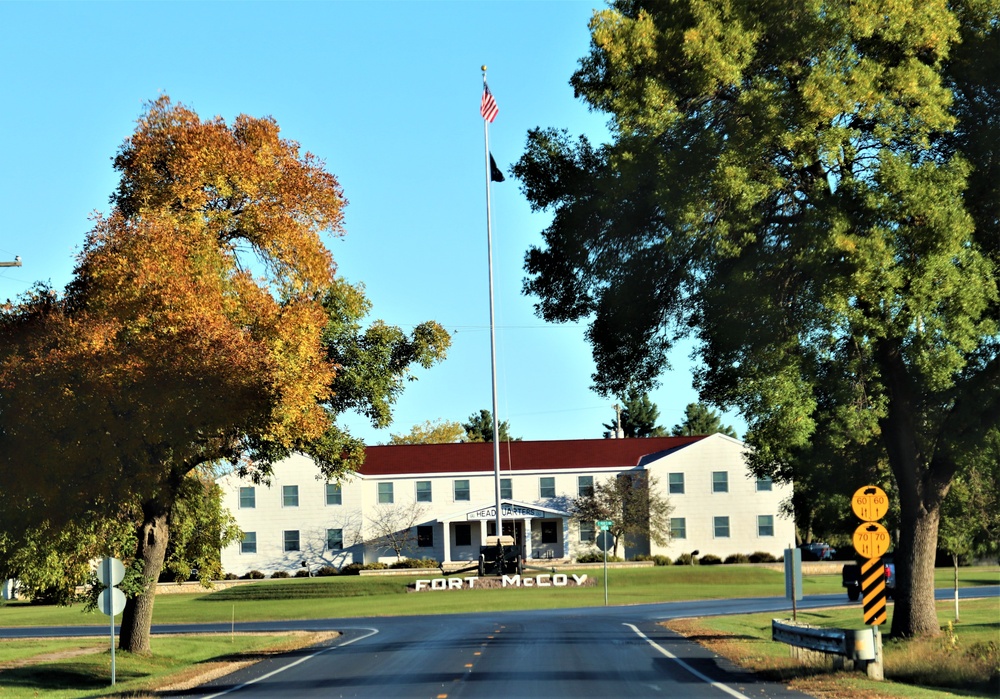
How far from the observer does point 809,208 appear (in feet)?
67.9

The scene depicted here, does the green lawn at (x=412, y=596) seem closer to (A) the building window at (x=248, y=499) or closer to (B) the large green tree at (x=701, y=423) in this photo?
(A) the building window at (x=248, y=499)

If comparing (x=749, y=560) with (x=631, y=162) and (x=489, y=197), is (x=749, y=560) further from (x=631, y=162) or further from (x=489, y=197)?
(x=631, y=162)

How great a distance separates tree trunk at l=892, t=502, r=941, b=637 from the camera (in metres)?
24.0

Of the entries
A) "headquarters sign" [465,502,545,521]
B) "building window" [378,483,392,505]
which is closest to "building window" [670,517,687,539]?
"headquarters sign" [465,502,545,521]

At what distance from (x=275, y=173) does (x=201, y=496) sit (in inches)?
345

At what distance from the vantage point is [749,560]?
71.9 metres

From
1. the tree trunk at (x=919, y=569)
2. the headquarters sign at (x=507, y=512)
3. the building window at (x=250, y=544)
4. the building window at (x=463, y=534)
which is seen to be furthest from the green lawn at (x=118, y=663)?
the building window at (x=463, y=534)

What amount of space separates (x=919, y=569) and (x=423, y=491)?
53271 mm

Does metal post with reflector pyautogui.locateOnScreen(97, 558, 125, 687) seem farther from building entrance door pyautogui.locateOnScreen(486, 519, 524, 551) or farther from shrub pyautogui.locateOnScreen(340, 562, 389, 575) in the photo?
building entrance door pyautogui.locateOnScreen(486, 519, 524, 551)

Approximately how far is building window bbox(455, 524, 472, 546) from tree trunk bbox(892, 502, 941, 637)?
172ft

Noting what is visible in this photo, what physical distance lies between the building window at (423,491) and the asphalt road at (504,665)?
1406 inches

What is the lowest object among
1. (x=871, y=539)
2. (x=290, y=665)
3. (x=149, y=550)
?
(x=290, y=665)

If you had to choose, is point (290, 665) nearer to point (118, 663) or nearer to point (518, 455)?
point (118, 663)

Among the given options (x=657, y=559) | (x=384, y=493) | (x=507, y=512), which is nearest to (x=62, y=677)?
(x=507, y=512)
